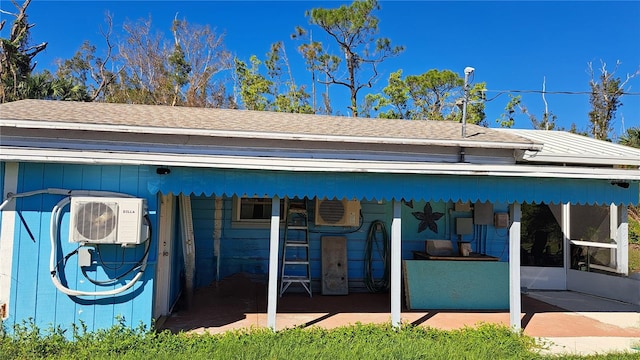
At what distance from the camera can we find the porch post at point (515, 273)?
566 centimetres

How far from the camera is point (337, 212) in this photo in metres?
8.12

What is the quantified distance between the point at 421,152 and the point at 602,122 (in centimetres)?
2447

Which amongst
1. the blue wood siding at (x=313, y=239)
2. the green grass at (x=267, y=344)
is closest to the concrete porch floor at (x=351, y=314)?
the blue wood siding at (x=313, y=239)

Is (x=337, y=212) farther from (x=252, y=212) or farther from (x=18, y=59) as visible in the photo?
(x=18, y=59)

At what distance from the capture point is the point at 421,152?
6379 mm

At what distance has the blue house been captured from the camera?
16.2 feet

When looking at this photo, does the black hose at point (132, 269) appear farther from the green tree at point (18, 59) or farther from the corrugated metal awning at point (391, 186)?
the green tree at point (18, 59)

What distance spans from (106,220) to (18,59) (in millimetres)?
18502

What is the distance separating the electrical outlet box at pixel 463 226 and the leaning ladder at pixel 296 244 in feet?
10.0

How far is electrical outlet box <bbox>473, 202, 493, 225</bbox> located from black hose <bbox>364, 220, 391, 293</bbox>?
1.88m

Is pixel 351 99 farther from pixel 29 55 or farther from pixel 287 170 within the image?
pixel 287 170

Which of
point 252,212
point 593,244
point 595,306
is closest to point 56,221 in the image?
point 252,212

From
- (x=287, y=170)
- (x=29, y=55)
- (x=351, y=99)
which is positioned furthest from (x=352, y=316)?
(x=29, y=55)

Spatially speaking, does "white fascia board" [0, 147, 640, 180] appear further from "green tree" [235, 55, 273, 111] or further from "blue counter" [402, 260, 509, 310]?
"green tree" [235, 55, 273, 111]
